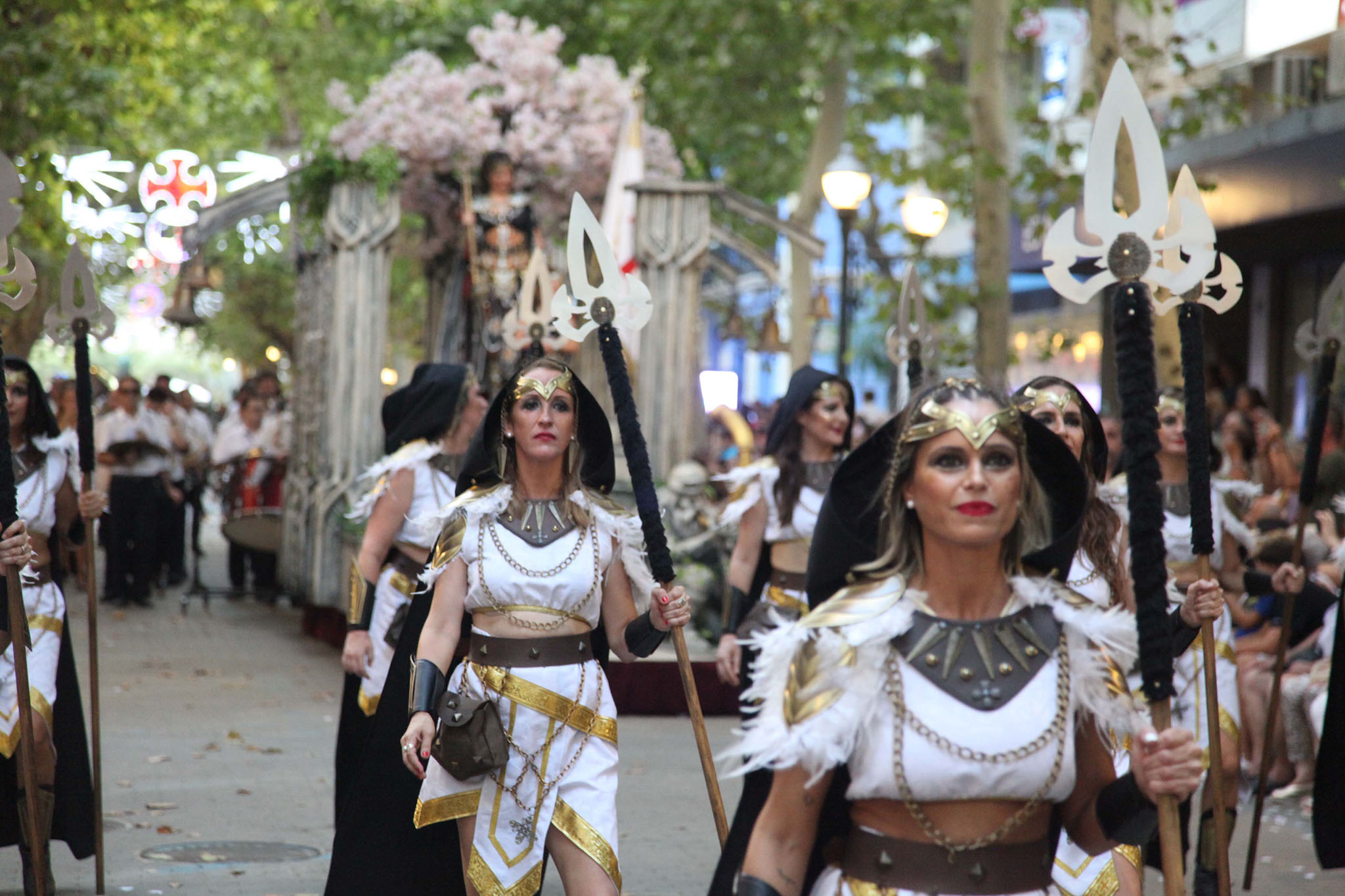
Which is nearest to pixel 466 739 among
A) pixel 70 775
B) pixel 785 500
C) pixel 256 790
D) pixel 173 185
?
pixel 70 775

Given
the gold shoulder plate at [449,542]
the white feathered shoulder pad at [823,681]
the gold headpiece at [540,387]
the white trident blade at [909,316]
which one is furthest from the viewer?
the white trident blade at [909,316]

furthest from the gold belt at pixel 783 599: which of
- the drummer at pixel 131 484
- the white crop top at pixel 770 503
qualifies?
the drummer at pixel 131 484

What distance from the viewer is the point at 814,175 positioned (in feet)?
77.3

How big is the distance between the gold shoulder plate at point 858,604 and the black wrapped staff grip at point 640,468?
1.49 meters

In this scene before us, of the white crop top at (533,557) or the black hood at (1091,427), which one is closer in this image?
the white crop top at (533,557)

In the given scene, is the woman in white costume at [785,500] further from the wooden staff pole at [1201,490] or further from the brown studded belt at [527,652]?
the wooden staff pole at [1201,490]

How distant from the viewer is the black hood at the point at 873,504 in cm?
363

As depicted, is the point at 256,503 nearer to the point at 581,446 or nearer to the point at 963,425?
the point at 581,446

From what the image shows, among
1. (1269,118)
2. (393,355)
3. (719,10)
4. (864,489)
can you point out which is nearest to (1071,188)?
(1269,118)

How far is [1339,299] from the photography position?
6828mm

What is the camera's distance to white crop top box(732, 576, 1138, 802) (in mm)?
3283

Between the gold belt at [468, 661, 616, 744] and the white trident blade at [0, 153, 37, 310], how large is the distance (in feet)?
6.89

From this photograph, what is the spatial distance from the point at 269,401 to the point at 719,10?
307 inches

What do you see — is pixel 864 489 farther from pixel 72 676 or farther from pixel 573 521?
pixel 72 676
